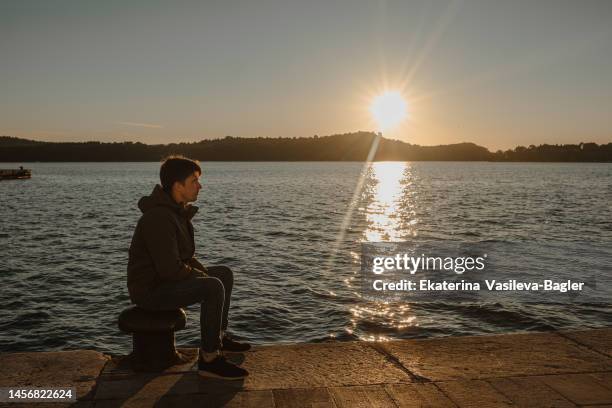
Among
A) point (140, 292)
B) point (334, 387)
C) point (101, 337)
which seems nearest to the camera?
point (334, 387)

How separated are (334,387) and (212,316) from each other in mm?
1327

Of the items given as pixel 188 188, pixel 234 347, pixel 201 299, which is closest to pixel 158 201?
pixel 188 188

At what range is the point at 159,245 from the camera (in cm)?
511

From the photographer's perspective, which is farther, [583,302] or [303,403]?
[583,302]

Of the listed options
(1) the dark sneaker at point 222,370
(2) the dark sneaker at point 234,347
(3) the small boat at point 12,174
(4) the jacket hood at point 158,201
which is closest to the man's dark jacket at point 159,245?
(4) the jacket hood at point 158,201

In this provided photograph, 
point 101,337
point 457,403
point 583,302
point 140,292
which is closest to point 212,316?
point 140,292

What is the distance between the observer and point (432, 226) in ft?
119

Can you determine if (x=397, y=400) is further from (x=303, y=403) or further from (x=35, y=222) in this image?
(x=35, y=222)

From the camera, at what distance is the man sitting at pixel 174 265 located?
512 centimetres

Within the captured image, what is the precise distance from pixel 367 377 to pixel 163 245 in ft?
7.34

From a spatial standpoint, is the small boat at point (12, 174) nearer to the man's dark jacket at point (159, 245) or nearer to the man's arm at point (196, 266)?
the man's arm at point (196, 266)

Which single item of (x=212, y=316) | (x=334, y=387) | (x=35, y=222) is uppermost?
(x=212, y=316)

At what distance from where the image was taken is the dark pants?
5285 mm

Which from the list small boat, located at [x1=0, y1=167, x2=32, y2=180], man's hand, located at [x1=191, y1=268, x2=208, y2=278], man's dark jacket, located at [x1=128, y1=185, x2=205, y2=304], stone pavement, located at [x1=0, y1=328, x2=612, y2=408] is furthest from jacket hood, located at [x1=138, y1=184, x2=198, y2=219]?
small boat, located at [x1=0, y1=167, x2=32, y2=180]
